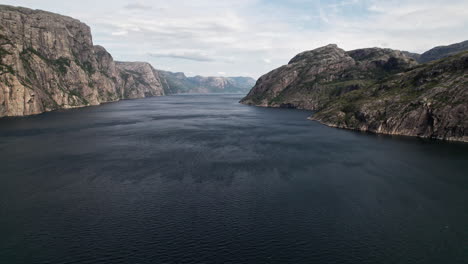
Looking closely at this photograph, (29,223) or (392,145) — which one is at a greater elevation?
(392,145)

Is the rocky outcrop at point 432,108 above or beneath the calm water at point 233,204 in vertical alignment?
above

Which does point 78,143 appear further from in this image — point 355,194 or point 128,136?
point 355,194

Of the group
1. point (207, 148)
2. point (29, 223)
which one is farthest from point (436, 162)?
point (29, 223)

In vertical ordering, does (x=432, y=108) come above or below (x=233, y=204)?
above

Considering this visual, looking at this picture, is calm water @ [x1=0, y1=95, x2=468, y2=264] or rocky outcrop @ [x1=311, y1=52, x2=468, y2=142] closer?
calm water @ [x1=0, y1=95, x2=468, y2=264]

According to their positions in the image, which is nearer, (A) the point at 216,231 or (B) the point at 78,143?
(A) the point at 216,231

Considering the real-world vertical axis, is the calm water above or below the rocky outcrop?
below

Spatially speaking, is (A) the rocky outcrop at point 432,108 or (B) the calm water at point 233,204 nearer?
(B) the calm water at point 233,204

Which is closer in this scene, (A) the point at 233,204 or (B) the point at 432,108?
(A) the point at 233,204
